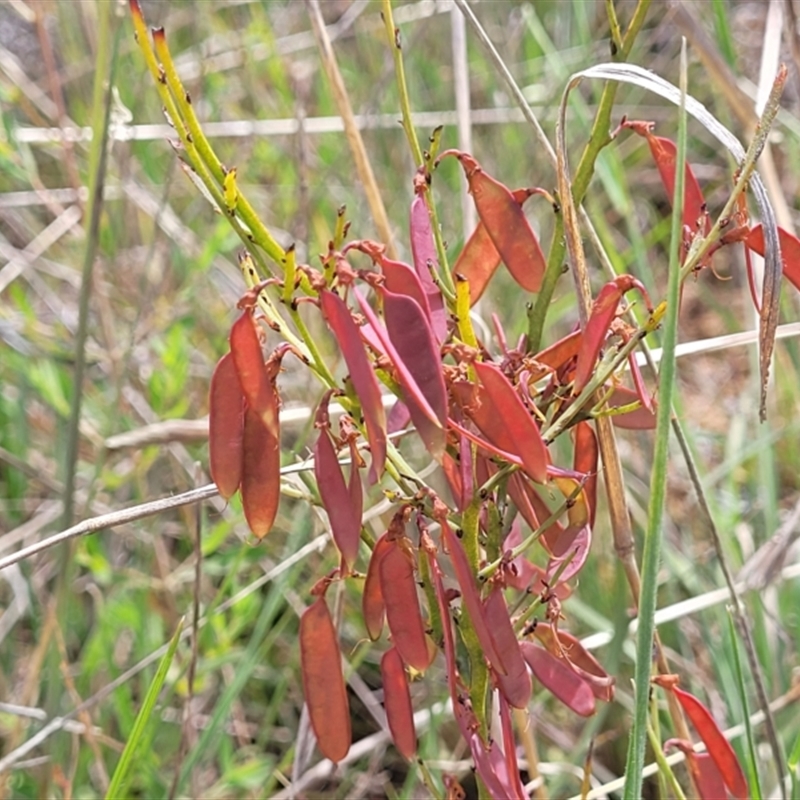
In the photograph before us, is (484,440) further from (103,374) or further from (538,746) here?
Answer: (103,374)

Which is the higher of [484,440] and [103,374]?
[103,374]

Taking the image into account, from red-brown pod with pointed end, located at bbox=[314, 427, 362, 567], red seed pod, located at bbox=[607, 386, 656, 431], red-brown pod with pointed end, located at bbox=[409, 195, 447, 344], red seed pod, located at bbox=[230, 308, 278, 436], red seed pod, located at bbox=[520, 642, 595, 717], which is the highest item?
red-brown pod with pointed end, located at bbox=[409, 195, 447, 344]

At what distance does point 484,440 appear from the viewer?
45cm

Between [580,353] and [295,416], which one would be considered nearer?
[580,353]

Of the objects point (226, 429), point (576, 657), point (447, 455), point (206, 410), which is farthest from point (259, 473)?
point (206, 410)

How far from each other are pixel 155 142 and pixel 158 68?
1.16 meters

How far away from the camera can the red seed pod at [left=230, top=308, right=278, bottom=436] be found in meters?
0.40

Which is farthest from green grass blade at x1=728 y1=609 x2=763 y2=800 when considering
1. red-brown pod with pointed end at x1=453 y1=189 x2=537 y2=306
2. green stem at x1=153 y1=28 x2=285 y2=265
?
green stem at x1=153 y1=28 x2=285 y2=265

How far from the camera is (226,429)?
423mm

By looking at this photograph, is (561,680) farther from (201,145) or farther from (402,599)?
(201,145)

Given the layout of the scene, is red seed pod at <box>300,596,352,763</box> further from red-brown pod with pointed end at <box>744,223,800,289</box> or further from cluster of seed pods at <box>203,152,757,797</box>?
red-brown pod with pointed end at <box>744,223,800,289</box>

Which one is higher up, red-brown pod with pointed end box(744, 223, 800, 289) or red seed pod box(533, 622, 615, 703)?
red-brown pod with pointed end box(744, 223, 800, 289)

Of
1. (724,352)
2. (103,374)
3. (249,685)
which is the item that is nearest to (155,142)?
(103,374)

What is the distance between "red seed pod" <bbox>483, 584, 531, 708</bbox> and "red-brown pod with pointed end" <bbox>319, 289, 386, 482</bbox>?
11 cm
